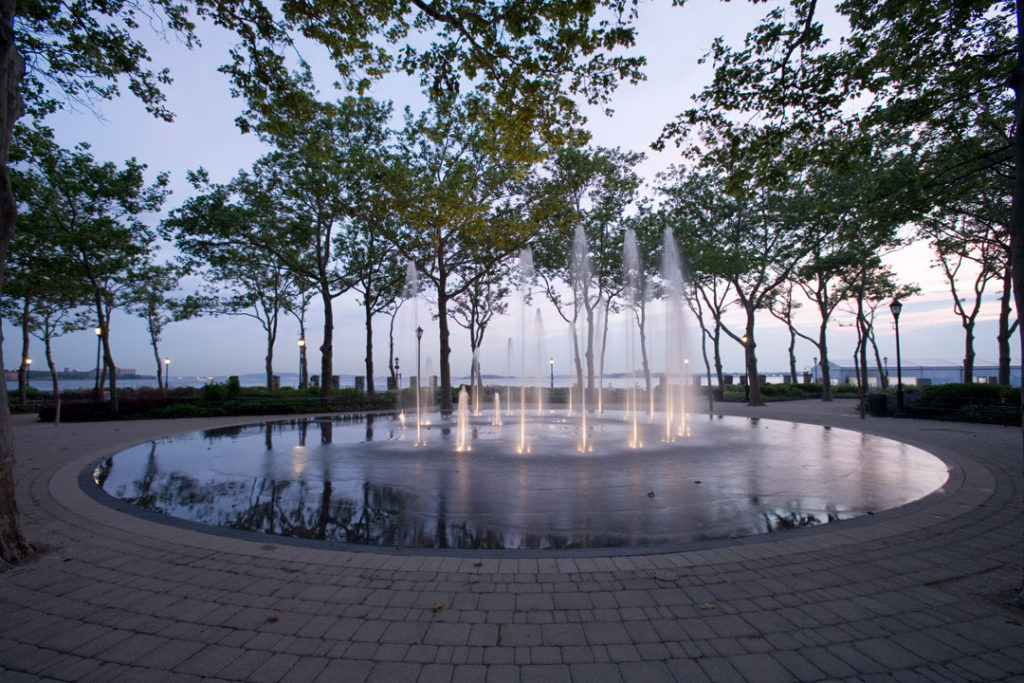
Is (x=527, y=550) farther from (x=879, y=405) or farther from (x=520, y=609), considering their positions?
(x=879, y=405)

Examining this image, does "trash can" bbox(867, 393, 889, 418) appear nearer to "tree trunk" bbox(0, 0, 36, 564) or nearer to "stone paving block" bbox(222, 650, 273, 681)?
"stone paving block" bbox(222, 650, 273, 681)

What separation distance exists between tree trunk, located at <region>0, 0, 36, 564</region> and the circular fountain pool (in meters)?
1.78

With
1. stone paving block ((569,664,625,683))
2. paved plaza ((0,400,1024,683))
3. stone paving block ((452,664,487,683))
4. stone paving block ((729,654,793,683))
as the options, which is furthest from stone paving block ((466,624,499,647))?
stone paving block ((729,654,793,683))

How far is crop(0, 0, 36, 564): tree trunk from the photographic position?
14.9 feet

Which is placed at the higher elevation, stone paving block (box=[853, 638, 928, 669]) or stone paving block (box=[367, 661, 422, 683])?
stone paving block (box=[367, 661, 422, 683])

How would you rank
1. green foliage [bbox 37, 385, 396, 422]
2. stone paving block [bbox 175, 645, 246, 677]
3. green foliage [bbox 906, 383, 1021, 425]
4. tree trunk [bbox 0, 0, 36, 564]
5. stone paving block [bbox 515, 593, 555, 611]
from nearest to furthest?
stone paving block [bbox 175, 645, 246, 677] → stone paving block [bbox 515, 593, 555, 611] → tree trunk [bbox 0, 0, 36, 564] → green foliage [bbox 906, 383, 1021, 425] → green foliage [bbox 37, 385, 396, 422]

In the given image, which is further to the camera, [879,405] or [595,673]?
[879,405]

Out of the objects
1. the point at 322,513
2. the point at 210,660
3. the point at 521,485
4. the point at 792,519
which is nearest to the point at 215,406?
the point at 322,513

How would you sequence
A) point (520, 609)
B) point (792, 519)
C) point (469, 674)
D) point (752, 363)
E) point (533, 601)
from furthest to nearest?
point (752, 363) < point (792, 519) < point (533, 601) < point (520, 609) < point (469, 674)

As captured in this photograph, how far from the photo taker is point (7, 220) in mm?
4949

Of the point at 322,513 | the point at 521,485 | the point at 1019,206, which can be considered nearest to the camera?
the point at 1019,206

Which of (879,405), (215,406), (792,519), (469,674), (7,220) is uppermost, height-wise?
(7,220)

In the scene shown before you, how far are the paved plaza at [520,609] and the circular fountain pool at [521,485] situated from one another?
73cm

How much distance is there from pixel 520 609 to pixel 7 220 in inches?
242
